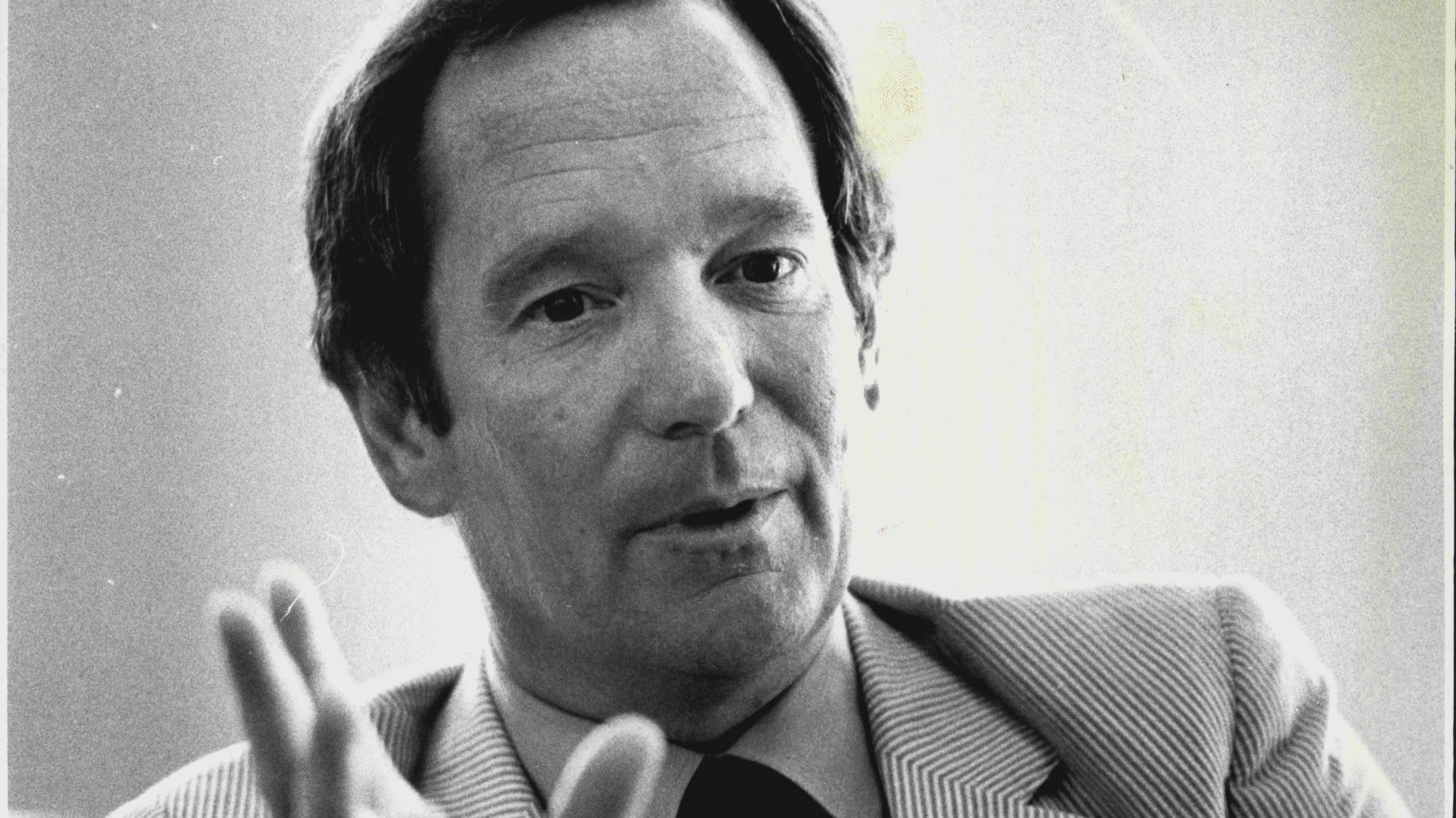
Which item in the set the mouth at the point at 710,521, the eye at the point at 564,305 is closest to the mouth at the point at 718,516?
the mouth at the point at 710,521

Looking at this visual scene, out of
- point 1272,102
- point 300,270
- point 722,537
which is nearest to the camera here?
point 722,537

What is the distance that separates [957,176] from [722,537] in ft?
1.22

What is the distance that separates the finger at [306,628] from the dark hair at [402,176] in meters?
0.13

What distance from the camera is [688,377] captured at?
974mm

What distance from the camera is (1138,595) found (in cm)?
121

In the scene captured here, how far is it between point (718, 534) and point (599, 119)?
26 centimetres

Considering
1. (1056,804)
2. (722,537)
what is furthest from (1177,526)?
(722,537)

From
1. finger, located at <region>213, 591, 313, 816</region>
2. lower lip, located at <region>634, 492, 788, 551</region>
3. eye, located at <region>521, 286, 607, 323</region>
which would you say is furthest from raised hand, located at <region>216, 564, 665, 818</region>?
eye, located at <region>521, 286, 607, 323</region>

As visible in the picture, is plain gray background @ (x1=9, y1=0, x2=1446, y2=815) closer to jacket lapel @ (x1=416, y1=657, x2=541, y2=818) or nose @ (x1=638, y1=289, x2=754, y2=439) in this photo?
jacket lapel @ (x1=416, y1=657, x2=541, y2=818)

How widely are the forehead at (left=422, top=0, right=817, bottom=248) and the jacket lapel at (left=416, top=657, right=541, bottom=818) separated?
12.9 inches

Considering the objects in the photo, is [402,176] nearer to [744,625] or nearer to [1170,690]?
[744,625]

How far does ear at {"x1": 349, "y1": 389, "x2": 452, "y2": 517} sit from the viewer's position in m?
1.12

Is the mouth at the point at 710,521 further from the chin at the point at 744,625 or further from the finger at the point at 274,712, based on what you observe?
the finger at the point at 274,712

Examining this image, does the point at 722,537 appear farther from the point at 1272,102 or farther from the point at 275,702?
the point at 1272,102
